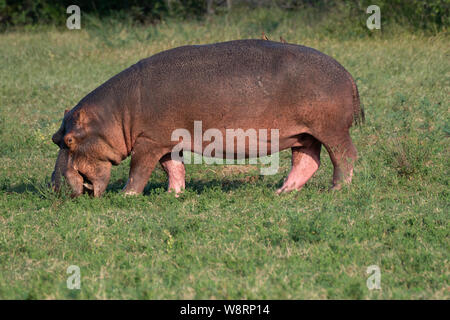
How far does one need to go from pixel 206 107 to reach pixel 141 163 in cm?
74

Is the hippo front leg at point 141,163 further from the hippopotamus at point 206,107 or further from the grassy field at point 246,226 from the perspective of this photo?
the grassy field at point 246,226

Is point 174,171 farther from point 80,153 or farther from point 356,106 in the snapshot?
point 356,106

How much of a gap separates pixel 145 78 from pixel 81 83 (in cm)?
571

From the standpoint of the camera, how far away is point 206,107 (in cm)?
562

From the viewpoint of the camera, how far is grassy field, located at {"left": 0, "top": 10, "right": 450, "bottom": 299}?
3.98 metres

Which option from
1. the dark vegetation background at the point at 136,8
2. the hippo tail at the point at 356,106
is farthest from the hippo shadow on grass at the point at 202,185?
the dark vegetation background at the point at 136,8

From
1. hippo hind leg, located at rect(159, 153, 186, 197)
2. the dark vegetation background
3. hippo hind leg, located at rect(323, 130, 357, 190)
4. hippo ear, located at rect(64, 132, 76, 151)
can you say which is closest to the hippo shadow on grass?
hippo hind leg, located at rect(159, 153, 186, 197)

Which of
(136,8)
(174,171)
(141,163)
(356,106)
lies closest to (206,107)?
(141,163)

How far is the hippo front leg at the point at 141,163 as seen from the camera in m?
5.76

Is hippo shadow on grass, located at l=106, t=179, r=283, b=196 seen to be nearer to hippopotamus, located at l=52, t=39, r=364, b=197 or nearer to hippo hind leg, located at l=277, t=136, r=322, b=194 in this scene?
hippo hind leg, located at l=277, t=136, r=322, b=194

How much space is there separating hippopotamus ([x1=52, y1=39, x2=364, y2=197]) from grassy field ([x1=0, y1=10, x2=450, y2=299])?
0.31 meters

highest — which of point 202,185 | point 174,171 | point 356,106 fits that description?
point 356,106
